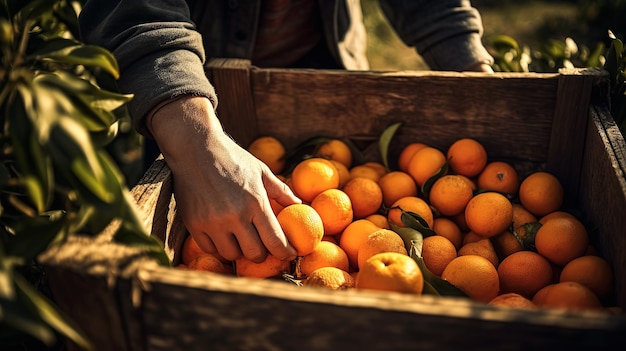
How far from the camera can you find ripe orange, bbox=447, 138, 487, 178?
1409 millimetres

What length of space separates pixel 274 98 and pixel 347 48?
0.46m

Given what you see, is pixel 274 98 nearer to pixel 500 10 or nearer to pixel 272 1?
pixel 272 1

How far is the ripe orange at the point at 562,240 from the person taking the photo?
1143 mm

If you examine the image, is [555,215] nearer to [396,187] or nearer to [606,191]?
[606,191]

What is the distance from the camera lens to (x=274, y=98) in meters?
1.52

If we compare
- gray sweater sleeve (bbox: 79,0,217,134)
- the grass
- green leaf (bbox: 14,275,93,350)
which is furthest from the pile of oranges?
the grass

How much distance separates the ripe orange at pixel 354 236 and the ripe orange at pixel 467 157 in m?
0.31

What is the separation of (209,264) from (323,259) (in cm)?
24

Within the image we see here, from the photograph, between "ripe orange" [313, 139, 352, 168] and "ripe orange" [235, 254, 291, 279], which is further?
"ripe orange" [313, 139, 352, 168]

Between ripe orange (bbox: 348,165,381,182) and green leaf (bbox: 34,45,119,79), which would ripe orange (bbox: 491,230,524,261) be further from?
green leaf (bbox: 34,45,119,79)

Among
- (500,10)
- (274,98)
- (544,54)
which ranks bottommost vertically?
(500,10)

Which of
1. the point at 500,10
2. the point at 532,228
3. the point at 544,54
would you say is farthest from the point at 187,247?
the point at 500,10

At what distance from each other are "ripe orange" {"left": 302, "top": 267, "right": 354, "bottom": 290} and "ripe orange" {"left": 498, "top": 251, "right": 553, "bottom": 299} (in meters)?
0.33

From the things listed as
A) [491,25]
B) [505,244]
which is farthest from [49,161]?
[491,25]
